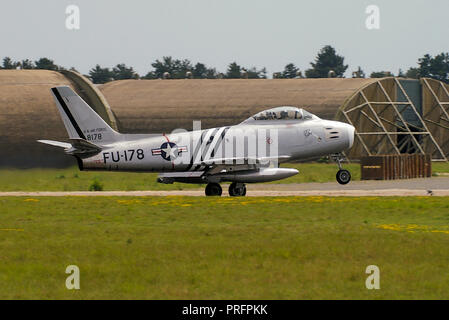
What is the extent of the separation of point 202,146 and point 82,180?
17619mm

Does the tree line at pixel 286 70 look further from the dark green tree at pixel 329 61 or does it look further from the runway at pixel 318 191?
the runway at pixel 318 191

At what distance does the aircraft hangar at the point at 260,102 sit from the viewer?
203 ft

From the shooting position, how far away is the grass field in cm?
3919

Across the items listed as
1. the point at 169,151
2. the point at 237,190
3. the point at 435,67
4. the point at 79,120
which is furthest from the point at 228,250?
the point at 435,67

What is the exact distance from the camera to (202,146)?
35.0 m

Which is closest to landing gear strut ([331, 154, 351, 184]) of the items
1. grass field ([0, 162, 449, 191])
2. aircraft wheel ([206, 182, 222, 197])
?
aircraft wheel ([206, 182, 222, 197])

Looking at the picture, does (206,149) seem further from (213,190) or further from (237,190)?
(237,190)

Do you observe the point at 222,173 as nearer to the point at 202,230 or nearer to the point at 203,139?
the point at 203,139

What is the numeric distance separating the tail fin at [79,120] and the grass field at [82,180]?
463 centimetres

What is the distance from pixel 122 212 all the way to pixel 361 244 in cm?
1091

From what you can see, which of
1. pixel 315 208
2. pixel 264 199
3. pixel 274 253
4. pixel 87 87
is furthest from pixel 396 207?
pixel 87 87

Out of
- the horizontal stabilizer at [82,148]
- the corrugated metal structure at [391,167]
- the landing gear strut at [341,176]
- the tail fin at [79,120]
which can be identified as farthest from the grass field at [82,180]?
the landing gear strut at [341,176]

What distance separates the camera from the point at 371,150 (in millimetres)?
72562
